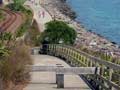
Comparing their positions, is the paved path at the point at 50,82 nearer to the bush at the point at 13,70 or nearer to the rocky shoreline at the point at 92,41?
the bush at the point at 13,70

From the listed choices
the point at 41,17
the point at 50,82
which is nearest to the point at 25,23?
the point at 50,82

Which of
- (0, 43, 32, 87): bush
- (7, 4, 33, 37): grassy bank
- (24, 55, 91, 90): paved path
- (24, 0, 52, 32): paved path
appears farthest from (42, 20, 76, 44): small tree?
(0, 43, 32, 87): bush

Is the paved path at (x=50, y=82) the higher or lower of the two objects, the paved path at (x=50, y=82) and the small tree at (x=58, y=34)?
the lower

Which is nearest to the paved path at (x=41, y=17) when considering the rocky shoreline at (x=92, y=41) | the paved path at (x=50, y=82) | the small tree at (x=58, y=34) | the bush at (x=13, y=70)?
the rocky shoreline at (x=92, y=41)

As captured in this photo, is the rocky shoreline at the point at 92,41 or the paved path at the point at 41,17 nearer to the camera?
the rocky shoreline at the point at 92,41

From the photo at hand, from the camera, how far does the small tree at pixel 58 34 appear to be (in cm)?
5503

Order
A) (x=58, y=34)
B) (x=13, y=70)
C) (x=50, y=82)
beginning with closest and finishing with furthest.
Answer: (x=13, y=70), (x=50, y=82), (x=58, y=34)

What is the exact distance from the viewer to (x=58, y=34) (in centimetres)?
5503

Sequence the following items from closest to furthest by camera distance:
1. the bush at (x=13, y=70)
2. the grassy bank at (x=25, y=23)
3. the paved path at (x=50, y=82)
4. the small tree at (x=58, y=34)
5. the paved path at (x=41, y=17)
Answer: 1. the bush at (x=13, y=70)
2. the paved path at (x=50, y=82)
3. the grassy bank at (x=25, y=23)
4. the small tree at (x=58, y=34)
5. the paved path at (x=41, y=17)

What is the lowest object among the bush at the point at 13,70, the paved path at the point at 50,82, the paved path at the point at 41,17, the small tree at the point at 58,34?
the paved path at the point at 50,82

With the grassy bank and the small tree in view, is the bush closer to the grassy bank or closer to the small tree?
the grassy bank

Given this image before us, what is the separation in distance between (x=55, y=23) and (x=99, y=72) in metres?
39.6

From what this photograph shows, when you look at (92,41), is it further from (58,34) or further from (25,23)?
(25,23)

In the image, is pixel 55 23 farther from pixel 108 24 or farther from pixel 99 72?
pixel 108 24
